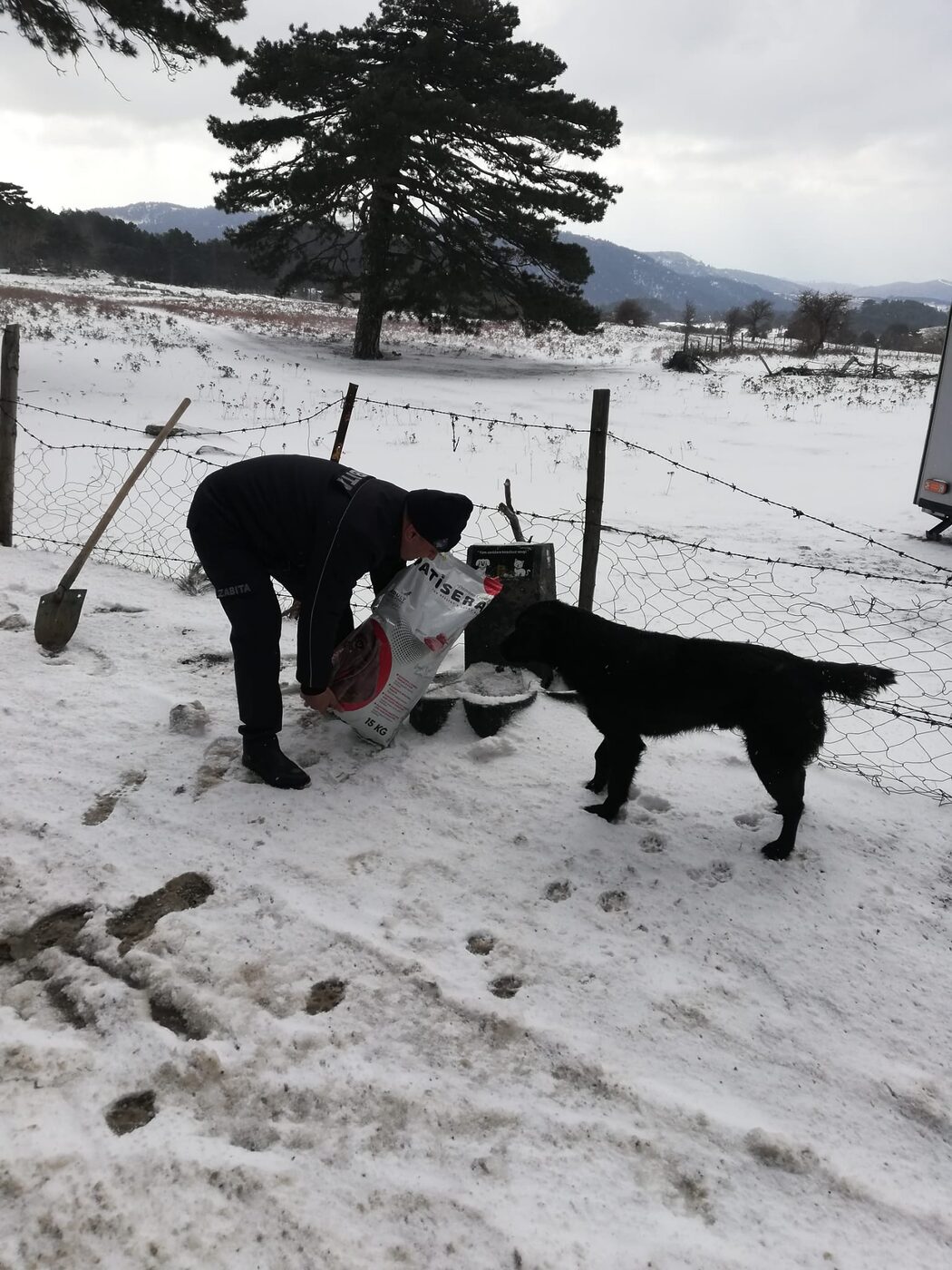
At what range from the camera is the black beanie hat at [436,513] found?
8.99 feet

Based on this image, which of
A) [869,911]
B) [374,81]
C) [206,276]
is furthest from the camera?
[206,276]

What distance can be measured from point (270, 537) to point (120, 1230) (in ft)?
6.71

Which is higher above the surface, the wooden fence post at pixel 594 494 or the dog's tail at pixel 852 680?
the wooden fence post at pixel 594 494

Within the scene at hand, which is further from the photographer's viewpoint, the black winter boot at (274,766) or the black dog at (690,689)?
the black winter boot at (274,766)

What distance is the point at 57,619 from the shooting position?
393 cm

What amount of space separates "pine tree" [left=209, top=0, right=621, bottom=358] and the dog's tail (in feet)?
54.1

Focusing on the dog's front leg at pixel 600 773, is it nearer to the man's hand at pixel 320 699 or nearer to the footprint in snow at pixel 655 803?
the footprint in snow at pixel 655 803

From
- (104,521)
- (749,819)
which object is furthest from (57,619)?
(749,819)

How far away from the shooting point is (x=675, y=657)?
2.69m

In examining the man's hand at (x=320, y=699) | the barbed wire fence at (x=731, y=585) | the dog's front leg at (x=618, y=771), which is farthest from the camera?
the barbed wire fence at (x=731, y=585)

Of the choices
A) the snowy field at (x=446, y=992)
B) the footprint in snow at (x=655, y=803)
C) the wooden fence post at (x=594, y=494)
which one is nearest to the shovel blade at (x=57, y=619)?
the snowy field at (x=446, y=992)

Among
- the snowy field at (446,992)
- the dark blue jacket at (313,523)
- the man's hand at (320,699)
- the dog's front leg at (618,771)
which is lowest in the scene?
the snowy field at (446,992)

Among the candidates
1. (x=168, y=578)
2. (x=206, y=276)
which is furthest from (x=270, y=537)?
(x=206, y=276)

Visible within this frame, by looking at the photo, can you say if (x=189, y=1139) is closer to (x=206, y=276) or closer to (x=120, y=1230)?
(x=120, y=1230)
